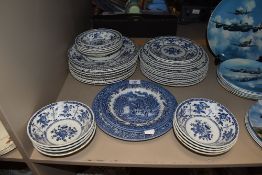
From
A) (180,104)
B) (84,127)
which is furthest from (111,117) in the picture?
(180,104)

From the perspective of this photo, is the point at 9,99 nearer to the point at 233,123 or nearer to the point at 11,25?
the point at 11,25

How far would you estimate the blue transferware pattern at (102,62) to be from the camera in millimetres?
870

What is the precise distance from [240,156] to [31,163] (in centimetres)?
54

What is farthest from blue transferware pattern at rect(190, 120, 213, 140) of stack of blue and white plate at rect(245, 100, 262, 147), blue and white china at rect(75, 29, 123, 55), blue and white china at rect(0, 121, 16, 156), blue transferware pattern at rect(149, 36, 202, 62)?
blue and white china at rect(0, 121, 16, 156)

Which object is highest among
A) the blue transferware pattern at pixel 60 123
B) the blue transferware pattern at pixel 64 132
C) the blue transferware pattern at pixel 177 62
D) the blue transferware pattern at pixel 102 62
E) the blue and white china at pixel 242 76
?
the blue transferware pattern at pixel 102 62

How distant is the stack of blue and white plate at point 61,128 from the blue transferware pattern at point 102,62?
14 cm

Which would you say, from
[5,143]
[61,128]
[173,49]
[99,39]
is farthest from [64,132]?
[173,49]

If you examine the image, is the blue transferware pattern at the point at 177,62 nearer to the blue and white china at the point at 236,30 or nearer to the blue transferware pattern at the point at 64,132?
the blue and white china at the point at 236,30

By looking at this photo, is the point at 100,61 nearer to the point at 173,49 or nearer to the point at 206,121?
the point at 173,49

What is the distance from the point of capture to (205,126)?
0.76 meters

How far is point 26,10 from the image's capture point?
64 centimetres

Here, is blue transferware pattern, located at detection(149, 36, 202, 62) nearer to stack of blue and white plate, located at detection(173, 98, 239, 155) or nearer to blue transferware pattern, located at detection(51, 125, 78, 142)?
stack of blue and white plate, located at detection(173, 98, 239, 155)

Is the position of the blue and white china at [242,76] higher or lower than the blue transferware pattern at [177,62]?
lower

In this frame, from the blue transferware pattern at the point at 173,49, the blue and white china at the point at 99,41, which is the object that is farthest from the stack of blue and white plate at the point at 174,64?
the blue and white china at the point at 99,41
